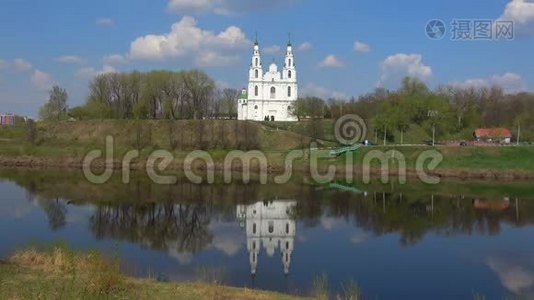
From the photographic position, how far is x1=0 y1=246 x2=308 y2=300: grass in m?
10.5

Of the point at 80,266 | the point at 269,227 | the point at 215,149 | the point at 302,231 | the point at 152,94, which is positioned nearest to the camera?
the point at 80,266

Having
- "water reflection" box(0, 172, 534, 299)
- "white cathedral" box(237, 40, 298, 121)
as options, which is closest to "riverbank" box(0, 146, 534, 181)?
"water reflection" box(0, 172, 534, 299)

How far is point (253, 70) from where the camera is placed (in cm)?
9850

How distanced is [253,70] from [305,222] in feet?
235

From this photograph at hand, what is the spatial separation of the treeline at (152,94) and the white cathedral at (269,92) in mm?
9834

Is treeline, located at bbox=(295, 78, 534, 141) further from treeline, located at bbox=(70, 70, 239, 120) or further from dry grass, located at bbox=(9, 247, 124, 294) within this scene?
dry grass, located at bbox=(9, 247, 124, 294)

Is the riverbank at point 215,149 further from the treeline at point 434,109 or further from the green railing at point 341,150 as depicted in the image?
the treeline at point 434,109

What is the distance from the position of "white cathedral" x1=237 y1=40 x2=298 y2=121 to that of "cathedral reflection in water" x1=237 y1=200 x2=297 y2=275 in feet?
204

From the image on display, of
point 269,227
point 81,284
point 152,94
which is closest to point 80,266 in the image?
point 81,284

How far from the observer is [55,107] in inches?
3656

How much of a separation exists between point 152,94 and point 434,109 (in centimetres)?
4414

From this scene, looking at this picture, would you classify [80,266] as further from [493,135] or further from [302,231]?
[493,135]

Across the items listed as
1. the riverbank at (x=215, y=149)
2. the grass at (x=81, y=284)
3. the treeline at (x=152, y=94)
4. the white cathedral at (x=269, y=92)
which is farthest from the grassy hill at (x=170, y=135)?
the grass at (x=81, y=284)

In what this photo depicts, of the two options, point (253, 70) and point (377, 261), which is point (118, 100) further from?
point (377, 261)
